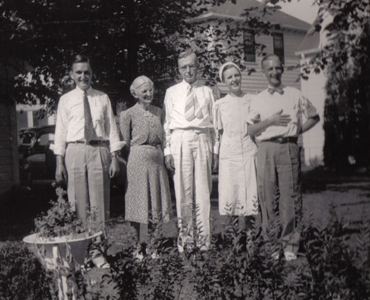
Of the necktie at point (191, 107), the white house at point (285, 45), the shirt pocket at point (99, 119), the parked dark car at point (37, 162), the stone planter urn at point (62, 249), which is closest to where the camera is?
the stone planter urn at point (62, 249)

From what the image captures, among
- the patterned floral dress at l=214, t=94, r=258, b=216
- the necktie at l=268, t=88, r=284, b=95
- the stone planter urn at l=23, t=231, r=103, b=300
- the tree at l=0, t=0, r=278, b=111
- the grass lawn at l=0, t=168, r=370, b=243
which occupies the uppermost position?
the tree at l=0, t=0, r=278, b=111

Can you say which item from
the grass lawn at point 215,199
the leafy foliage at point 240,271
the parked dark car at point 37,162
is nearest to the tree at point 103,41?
the grass lawn at point 215,199

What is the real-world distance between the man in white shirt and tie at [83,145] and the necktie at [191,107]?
0.79 metres

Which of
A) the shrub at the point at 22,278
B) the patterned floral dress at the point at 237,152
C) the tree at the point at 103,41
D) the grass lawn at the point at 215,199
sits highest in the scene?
the tree at the point at 103,41

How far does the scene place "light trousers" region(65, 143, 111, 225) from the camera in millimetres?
4402

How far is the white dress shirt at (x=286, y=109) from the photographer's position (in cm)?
432

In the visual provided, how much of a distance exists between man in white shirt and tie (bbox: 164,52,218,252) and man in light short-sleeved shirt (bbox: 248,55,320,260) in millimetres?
488

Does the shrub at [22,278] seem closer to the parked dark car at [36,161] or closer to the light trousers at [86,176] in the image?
the light trousers at [86,176]

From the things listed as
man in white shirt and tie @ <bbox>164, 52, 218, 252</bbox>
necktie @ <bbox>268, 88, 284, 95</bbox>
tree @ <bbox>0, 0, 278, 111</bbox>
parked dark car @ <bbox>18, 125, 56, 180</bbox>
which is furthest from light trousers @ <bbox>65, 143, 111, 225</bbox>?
parked dark car @ <bbox>18, 125, 56, 180</bbox>

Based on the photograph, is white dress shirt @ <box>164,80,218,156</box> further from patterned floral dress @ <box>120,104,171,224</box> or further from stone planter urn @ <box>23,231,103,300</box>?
stone planter urn @ <box>23,231,103,300</box>

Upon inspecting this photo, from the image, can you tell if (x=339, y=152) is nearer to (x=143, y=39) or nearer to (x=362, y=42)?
(x=143, y=39)

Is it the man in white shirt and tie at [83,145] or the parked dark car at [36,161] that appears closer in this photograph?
the man in white shirt and tie at [83,145]

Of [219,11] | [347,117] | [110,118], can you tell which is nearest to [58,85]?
[219,11]

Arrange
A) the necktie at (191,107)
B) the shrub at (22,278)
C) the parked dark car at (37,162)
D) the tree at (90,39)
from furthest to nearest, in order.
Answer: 1. the parked dark car at (37,162)
2. the tree at (90,39)
3. the necktie at (191,107)
4. the shrub at (22,278)
